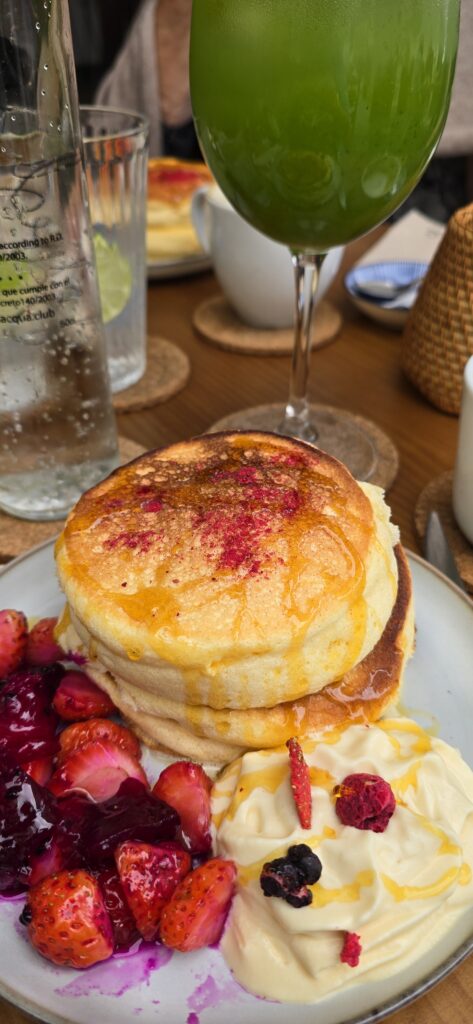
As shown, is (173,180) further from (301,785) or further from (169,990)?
(169,990)

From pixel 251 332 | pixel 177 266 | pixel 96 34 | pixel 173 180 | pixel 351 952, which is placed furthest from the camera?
pixel 96 34

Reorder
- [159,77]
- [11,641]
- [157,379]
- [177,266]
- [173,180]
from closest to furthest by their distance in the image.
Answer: [11,641] < [157,379] < [177,266] < [173,180] < [159,77]

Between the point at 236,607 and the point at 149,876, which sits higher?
the point at 236,607

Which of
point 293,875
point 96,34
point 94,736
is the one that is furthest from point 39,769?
point 96,34

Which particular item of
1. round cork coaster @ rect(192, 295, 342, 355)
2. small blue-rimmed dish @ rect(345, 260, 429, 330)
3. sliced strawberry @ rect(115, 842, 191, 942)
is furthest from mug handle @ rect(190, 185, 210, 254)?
sliced strawberry @ rect(115, 842, 191, 942)

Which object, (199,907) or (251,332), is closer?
(199,907)

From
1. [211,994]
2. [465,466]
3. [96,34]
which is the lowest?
[211,994]

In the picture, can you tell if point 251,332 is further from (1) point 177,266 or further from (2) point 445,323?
(2) point 445,323

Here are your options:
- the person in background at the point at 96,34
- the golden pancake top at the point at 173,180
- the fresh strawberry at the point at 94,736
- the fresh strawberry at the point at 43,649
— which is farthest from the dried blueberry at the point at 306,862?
the person in background at the point at 96,34

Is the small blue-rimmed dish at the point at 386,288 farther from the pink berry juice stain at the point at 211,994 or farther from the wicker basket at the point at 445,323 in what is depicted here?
the pink berry juice stain at the point at 211,994
